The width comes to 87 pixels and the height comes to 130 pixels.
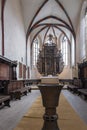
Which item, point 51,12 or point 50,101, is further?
point 51,12

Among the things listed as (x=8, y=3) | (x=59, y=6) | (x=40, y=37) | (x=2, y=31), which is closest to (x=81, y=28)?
A: (x=59, y=6)

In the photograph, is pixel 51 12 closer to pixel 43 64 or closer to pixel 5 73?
pixel 43 64

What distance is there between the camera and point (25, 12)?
1994 centimetres

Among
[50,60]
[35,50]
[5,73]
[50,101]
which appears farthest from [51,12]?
[50,101]

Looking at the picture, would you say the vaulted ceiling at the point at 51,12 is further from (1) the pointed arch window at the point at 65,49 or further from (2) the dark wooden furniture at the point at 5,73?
(2) the dark wooden furniture at the point at 5,73

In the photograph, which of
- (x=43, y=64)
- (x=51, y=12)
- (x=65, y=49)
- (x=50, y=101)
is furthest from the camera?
(x=65, y=49)

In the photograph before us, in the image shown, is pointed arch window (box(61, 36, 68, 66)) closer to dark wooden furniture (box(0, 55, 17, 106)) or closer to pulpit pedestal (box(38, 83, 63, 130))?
dark wooden furniture (box(0, 55, 17, 106))

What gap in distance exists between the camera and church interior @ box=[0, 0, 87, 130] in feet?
16.2

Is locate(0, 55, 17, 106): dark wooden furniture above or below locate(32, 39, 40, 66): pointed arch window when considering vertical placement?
below

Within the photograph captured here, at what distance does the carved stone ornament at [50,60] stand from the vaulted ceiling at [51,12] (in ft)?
11.3

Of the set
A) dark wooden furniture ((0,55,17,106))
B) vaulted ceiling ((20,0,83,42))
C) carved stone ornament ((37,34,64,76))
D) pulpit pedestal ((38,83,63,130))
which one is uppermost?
vaulted ceiling ((20,0,83,42))

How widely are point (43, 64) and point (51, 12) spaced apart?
683 centimetres

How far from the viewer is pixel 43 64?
2603 cm

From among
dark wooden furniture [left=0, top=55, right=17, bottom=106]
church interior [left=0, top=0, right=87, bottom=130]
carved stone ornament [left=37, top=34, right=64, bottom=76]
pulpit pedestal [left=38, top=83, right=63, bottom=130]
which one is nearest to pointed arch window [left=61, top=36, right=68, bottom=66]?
church interior [left=0, top=0, right=87, bottom=130]
